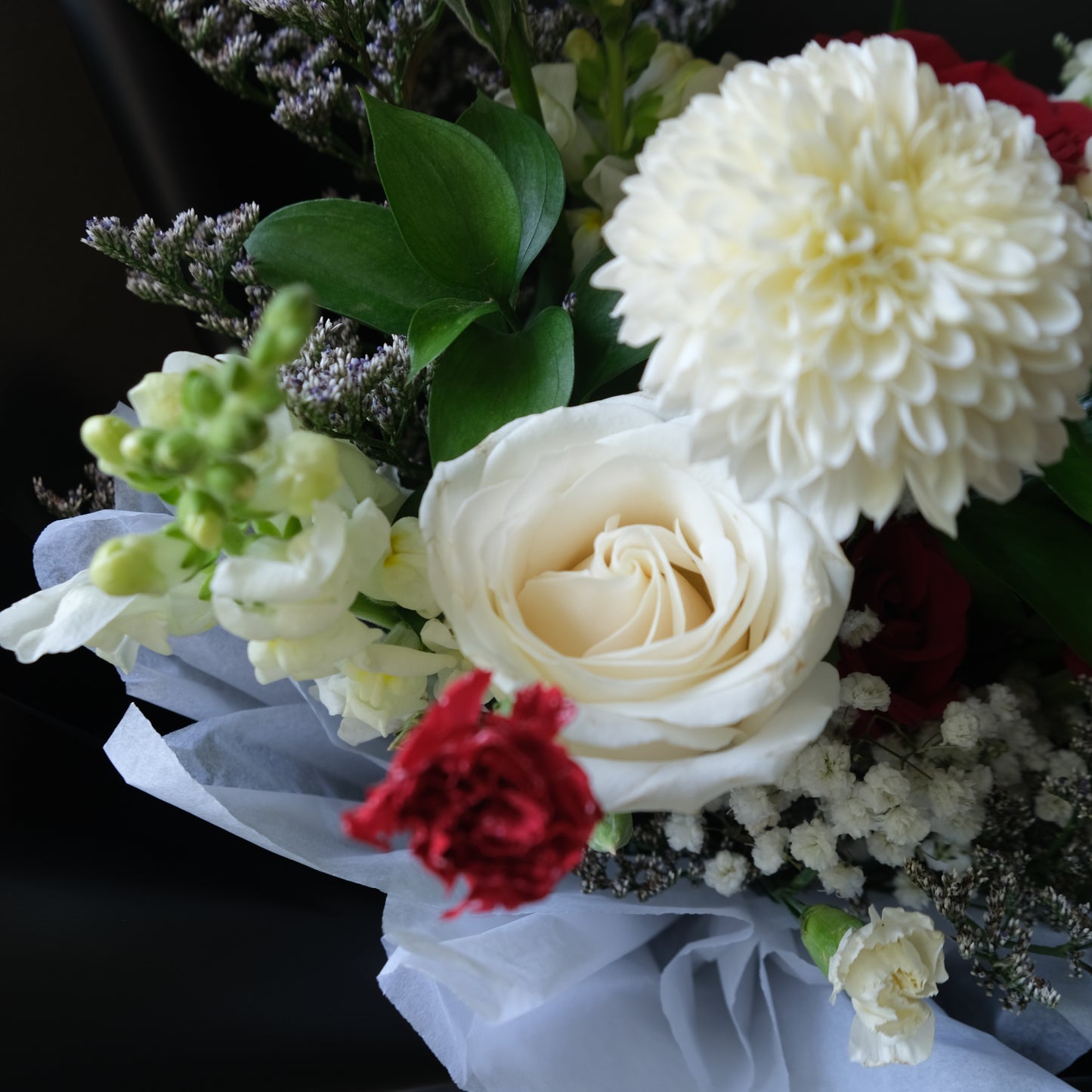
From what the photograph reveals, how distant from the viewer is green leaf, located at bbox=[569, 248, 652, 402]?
489 mm

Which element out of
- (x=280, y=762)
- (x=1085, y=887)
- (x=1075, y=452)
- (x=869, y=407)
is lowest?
(x=1085, y=887)

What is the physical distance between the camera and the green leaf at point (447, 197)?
47 centimetres

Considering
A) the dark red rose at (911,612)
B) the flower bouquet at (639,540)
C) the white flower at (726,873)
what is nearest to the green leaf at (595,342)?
the flower bouquet at (639,540)

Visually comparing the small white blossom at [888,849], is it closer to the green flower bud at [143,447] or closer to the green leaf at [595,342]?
the green leaf at [595,342]

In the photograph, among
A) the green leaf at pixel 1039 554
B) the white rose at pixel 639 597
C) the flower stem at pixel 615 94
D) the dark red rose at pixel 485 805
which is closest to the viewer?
the dark red rose at pixel 485 805

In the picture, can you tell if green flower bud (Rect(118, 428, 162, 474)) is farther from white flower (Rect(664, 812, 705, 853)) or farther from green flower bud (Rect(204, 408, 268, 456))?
white flower (Rect(664, 812, 705, 853))

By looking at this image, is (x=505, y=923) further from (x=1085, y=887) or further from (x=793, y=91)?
(x=793, y=91)

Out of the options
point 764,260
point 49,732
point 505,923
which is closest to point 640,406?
point 764,260

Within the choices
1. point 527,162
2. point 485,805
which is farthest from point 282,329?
point 527,162

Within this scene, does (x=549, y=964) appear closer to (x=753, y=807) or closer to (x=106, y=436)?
(x=753, y=807)

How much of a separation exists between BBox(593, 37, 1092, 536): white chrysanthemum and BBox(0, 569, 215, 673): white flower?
0.62ft

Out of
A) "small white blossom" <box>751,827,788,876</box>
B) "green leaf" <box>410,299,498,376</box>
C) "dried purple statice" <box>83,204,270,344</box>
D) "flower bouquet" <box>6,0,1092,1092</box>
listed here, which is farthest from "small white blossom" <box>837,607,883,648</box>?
"dried purple statice" <box>83,204,270,344</box>

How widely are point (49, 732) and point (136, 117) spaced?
0.35 meters

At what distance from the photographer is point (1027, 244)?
1.00ft
